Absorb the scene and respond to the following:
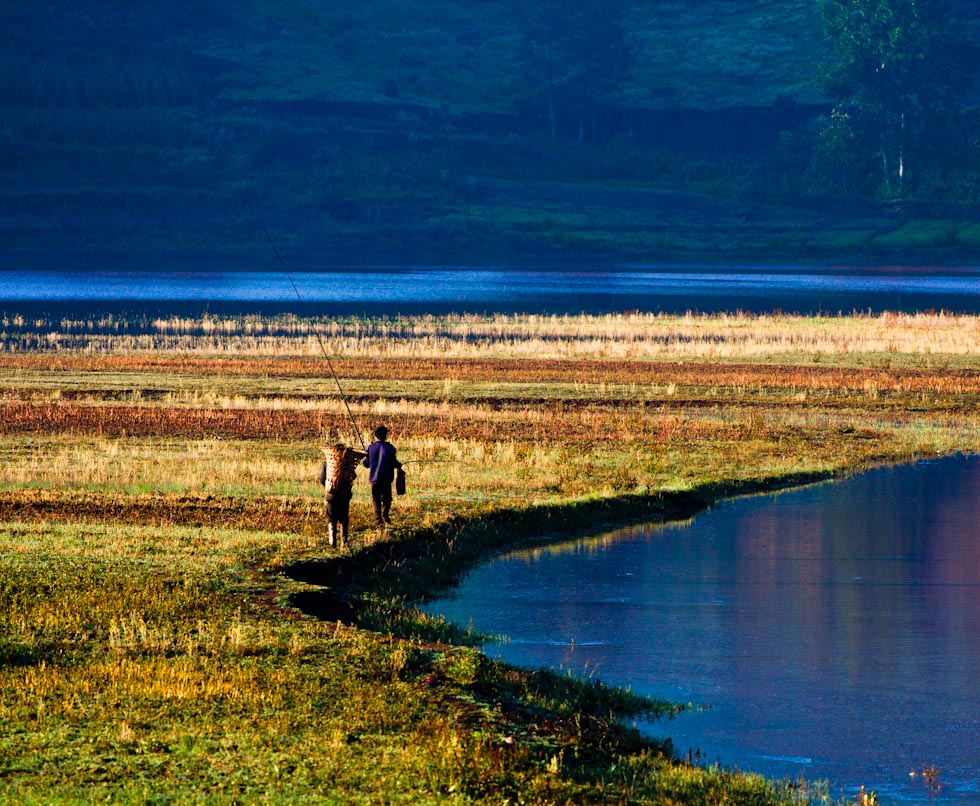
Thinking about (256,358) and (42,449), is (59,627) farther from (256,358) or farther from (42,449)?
(256,358)

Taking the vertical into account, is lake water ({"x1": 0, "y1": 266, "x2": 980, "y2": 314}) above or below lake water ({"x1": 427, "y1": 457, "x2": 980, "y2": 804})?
above

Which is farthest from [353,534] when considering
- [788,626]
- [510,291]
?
[510,291]

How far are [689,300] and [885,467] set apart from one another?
303 ft

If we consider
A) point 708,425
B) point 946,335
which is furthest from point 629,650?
point 946,335

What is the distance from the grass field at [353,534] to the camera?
53.7 ft

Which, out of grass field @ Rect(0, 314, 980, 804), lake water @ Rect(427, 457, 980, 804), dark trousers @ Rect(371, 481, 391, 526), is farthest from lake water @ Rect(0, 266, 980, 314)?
dark trousers @ Rect(371, 481, 391, 526)

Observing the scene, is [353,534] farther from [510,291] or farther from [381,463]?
[510,291]

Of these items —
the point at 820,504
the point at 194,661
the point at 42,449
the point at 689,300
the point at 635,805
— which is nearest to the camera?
the point at 635,805

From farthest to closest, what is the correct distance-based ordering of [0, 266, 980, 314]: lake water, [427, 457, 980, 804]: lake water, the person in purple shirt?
[0, 266, 980, 314]: lake water → the person in purple shirt → [427, 457, 980, 804]: lake water

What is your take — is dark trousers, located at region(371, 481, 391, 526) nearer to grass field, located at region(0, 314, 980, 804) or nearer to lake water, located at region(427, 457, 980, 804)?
grass field, located at region(0, 314, 980, 804)

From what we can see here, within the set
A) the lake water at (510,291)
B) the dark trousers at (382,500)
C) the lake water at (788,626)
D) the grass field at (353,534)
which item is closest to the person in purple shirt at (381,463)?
the dark trousers at (382,500)

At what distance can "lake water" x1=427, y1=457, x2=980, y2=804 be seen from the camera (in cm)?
1900

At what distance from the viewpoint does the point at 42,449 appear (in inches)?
1646

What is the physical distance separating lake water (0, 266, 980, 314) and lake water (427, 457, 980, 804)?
69533 millimetres
